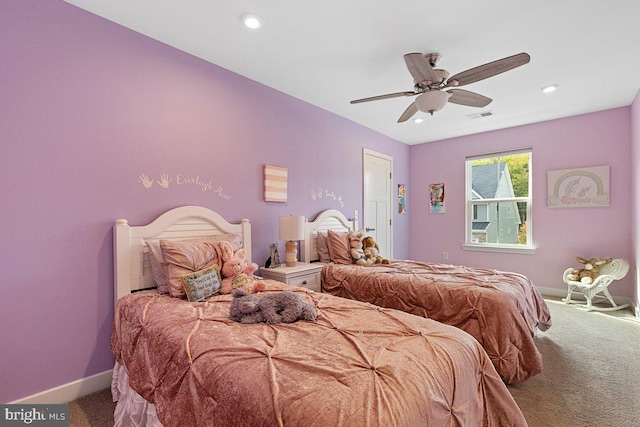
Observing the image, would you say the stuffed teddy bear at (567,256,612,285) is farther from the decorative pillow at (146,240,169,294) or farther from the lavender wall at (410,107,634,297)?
the decorative pillow at (146,240,169,294)

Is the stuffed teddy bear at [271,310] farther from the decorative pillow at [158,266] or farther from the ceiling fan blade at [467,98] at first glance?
the ceiling fan blade at [467,98]

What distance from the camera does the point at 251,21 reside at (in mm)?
2105

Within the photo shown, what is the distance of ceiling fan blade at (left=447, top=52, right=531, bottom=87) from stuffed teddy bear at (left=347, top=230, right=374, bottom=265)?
178 cm

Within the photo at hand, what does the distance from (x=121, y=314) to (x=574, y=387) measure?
3.11 metres

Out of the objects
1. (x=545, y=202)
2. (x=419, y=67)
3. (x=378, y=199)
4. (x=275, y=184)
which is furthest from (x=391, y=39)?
(x=545, y=202)

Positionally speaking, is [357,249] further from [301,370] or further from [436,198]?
[436,198]

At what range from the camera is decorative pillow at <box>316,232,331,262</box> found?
3467mm

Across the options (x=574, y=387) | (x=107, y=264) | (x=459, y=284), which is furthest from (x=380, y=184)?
(x=107, y=264)

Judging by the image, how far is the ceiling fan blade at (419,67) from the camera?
204 cm

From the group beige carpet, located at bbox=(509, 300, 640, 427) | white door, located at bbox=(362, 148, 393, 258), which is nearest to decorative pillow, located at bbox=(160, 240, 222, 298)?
beige carpet, located at bbox=(509, 300, 640, 427)

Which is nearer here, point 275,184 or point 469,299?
point 469,299

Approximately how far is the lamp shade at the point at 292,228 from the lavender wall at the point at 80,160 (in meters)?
0.53

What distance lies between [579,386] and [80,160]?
147 inches

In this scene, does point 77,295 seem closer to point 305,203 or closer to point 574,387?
point 305,203
